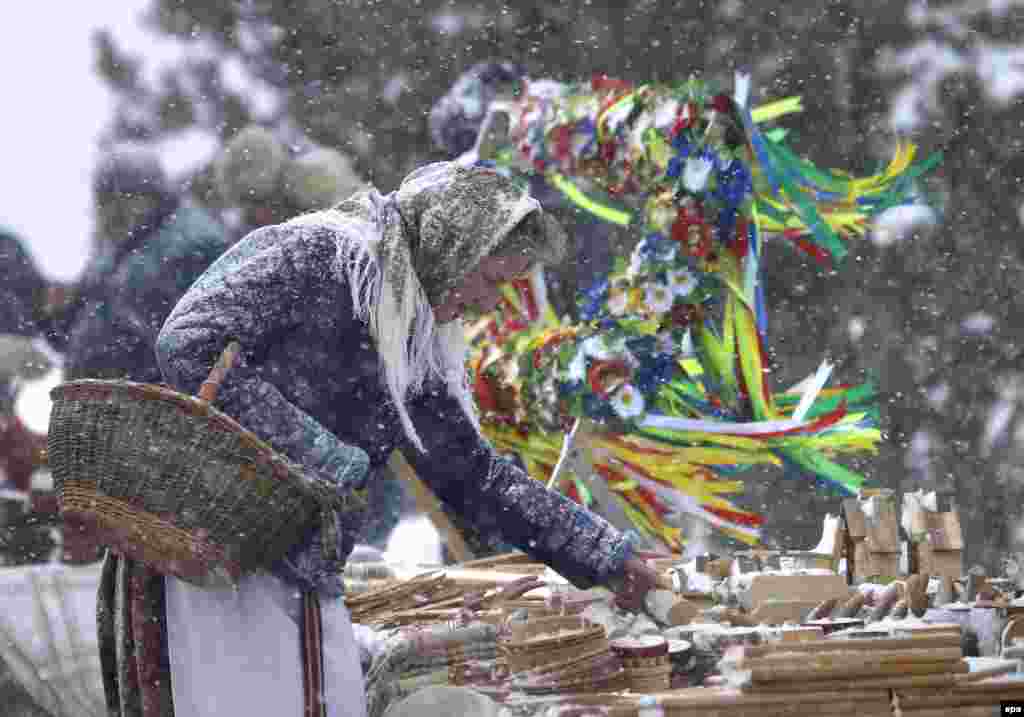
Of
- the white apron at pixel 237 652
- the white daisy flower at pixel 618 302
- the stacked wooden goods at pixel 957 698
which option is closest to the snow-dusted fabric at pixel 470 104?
the white daisy flower at pixel 618 302

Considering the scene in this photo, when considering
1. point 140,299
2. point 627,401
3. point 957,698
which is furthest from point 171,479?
point 627,401

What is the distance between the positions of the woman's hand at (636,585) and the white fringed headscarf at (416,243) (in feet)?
1.72

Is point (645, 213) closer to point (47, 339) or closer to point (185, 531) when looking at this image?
point (47, 339)

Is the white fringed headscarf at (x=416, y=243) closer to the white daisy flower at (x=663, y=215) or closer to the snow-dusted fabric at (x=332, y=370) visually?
the snow-dusted fabric at (x=332, y=370)

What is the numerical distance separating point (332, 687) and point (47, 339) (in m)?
3.42

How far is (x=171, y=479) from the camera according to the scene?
221 cm

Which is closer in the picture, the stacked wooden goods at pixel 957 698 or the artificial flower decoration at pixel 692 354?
the stacked wooden goods at pixel 957 698

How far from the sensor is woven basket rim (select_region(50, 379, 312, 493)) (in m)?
2.18

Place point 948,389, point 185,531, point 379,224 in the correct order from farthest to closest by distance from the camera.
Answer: point 948,389 < point 379,224 < point 185,531

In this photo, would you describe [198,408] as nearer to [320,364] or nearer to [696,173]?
[320,364]

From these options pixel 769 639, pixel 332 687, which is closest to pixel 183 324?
pixel 332 687

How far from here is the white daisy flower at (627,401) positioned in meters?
5.39

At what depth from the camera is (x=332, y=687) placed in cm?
240

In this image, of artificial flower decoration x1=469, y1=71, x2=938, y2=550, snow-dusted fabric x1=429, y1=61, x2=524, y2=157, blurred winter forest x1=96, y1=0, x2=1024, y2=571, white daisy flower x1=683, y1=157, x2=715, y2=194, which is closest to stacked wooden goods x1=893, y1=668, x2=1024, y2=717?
artificial flower decoration x1=469, y1=71, x2=938, y2=550
